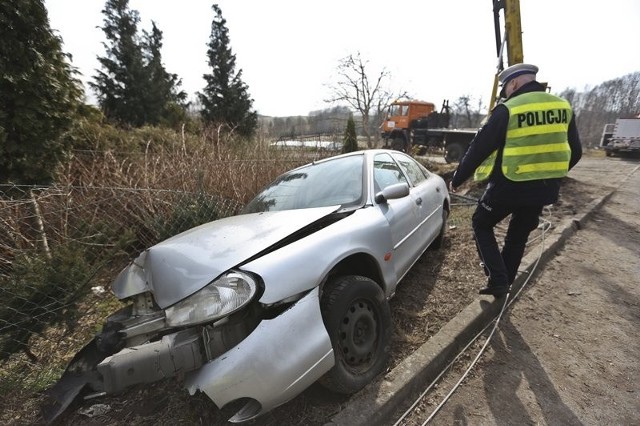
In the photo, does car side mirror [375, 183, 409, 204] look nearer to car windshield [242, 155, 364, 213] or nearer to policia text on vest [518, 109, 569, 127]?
car windshield [242, 155, 364, 213]

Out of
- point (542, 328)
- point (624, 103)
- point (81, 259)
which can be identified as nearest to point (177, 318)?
point (81, 259)

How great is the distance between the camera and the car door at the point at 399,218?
2.46 m

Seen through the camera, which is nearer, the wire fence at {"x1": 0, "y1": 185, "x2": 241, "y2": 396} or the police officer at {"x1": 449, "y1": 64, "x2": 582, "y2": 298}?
the wire fence at {"x1": 0, "y1": 185, "x2": 241, "y2": 396}

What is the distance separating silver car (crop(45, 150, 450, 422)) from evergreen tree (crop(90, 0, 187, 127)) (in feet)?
48.3

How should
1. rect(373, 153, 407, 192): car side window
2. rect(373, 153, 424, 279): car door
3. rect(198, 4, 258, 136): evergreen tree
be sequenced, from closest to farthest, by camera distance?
1. rect(373, 153, 424, 279): car door
2. rect(373, 153, 407, 192): car side window
3. rect(198, 4, 258, 136): evergreen tree

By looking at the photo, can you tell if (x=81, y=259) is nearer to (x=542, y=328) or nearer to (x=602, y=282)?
(x=542, y=328)

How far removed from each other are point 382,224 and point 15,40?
4.38 m

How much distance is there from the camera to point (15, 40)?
341cm

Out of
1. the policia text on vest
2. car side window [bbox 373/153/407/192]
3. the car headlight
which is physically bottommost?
the car headlight

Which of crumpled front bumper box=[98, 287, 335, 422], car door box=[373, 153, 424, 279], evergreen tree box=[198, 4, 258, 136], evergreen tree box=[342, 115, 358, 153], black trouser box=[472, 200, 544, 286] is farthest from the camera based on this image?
evergreen tree box=[198, 4, 258, 136]

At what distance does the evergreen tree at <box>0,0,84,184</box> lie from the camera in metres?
3.37

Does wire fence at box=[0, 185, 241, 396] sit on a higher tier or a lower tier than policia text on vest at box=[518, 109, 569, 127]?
lower

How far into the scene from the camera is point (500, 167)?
2.46m

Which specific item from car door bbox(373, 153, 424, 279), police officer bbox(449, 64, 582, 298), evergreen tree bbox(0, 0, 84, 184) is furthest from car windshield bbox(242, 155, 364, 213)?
evergreen tree bbox(0, 0, 84, 184)
